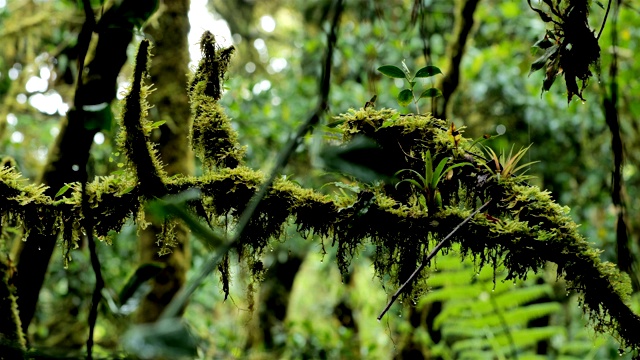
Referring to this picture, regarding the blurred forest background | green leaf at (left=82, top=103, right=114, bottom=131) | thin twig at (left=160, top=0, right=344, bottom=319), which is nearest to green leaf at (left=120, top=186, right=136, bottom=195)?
green leaf at (left=82, top=103, right=114, bottom=131)

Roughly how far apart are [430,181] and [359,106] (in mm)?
2366

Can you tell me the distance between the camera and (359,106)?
3.39m

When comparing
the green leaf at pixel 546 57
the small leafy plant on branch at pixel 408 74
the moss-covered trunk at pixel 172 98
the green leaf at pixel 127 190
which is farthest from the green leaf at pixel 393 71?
the moss-covered trunk at pixel 172 98

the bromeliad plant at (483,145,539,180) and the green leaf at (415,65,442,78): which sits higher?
Answer: the green leaf at (415,65,442,78)

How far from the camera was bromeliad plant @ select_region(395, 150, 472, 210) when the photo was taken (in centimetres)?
106

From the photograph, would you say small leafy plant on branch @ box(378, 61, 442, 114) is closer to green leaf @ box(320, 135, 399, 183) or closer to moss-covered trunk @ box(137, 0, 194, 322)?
green leaf @ box(320, 135, 399, 183)

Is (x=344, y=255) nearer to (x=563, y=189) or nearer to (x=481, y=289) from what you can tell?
(x=481, y=289)

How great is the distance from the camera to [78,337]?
166 inches

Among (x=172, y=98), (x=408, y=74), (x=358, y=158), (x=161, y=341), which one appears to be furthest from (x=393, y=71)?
(x=172, y=98)

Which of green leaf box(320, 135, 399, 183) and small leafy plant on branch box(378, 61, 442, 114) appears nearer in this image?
green leaf box(320, 135, 399, 183)

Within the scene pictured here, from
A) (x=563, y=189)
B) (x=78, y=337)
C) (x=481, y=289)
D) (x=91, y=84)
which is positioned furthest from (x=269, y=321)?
(x=91, y=84)

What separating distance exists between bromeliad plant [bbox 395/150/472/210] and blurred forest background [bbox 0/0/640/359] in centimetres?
128

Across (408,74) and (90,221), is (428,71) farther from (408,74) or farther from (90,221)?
(90,221)

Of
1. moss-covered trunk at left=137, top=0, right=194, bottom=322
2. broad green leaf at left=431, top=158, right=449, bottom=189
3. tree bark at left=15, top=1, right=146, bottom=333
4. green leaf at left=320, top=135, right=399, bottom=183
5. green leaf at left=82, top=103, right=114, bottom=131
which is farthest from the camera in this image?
Result: moss-covered trunk at left=137, top=0, right=194, bottom=322
